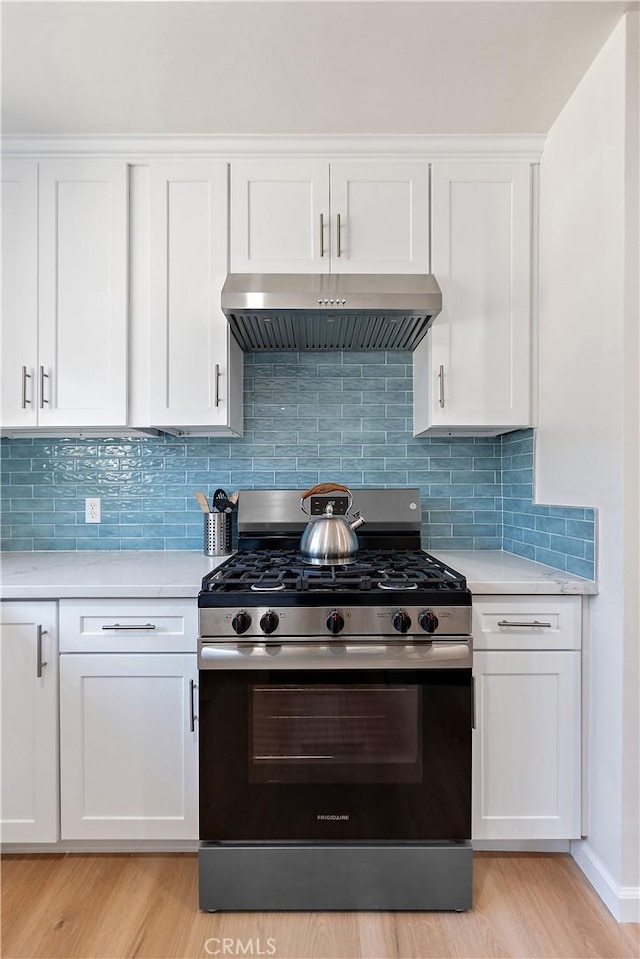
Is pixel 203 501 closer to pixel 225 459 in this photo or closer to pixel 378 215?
pixel 225 459

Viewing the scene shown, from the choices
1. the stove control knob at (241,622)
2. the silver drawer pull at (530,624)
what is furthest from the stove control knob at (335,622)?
the silver drawer pull at (530,624)

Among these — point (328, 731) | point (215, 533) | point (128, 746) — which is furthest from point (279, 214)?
point (128, 746)

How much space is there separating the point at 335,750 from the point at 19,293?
2.00 metres

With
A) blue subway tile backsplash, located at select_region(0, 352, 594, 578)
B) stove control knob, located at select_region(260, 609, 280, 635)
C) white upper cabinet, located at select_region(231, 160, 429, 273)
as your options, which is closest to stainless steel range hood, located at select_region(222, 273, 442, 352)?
white upper cabinet, located at select_region(231, 160, 429, 273)

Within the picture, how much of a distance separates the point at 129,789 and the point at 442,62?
253 cm

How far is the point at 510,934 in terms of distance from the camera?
158 centimetres

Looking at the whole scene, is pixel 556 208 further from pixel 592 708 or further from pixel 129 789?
pixel 129 789

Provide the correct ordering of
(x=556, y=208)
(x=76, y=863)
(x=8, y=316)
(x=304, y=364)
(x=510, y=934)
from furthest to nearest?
(x=304, y=364)
(x=8, y=316)
(x=556, y=208)
(x=76, y=863)
(x=510, y=934)

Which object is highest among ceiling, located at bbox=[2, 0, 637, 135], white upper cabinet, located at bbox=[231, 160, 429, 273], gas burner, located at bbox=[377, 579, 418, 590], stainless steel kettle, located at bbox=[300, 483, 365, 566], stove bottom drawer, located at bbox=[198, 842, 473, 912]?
ceiling, located at bbox=[2, 0, 637, 135]

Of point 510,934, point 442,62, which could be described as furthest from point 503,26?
point 510,934

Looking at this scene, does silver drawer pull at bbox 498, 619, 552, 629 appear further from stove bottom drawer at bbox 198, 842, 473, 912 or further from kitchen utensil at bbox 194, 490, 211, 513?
kitchen utensil at bbox 194, 490, 211, 513

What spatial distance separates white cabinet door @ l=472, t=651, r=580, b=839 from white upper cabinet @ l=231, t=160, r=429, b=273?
1.52 metres

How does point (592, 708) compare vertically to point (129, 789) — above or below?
above

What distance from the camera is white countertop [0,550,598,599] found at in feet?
5.97
